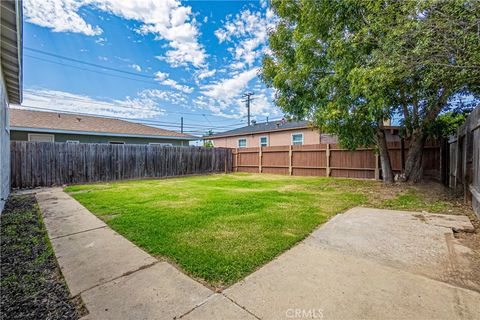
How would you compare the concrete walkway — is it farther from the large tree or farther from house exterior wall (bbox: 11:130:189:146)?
house exterior wall (bbox: 11:130:189:146)

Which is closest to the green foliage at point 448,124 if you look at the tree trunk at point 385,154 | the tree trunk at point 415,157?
the tree trunk at point 415,157

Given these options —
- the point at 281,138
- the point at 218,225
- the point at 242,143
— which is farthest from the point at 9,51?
the point at 242,143

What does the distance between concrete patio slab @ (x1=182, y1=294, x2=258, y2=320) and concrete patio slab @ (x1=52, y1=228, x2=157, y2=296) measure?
1.01 meters

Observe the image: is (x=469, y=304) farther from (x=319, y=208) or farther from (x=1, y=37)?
(x=1, y=37)

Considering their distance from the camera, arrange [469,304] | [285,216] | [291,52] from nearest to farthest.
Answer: [469,304] → [285,216] → [291,52]

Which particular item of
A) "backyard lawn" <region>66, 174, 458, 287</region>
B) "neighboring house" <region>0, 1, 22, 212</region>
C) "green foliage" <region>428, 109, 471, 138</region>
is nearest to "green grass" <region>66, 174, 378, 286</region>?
"backyard lawn" <region>66, 174, 458, 287</region>

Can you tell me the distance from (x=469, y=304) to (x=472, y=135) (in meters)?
4.17

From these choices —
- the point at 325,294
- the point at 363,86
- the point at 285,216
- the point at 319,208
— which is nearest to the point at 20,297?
the point at 325,294

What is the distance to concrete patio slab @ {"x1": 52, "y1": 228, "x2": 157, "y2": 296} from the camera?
219 centimetres

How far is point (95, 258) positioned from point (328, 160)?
10562 mm

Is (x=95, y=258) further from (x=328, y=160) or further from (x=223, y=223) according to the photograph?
(x=328, y=160)

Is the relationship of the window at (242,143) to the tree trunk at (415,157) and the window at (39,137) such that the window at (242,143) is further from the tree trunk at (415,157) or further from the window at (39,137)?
the tree trunk at (415,157)

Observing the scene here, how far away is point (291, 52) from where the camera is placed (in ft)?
27.3

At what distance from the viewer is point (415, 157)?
7.35 metres
